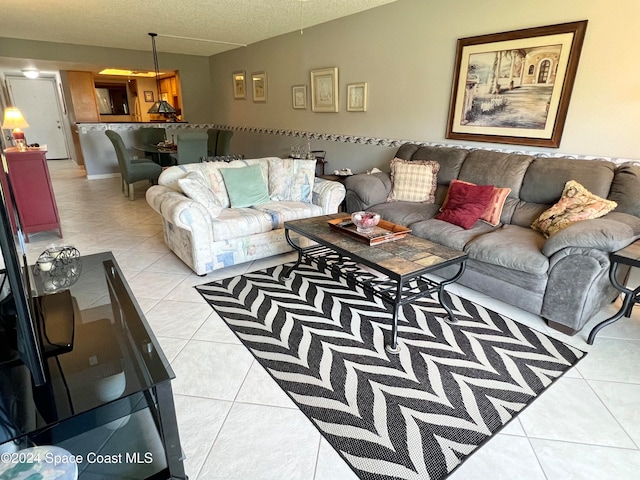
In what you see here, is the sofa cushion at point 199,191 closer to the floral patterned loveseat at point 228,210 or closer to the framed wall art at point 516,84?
the floral patterned loveseat at point 228,210

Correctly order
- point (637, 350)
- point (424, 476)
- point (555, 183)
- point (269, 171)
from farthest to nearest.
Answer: point (269, 171), point (555, 183), point (637, 350), point (424, 476)

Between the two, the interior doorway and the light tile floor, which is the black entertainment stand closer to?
the light tile floor

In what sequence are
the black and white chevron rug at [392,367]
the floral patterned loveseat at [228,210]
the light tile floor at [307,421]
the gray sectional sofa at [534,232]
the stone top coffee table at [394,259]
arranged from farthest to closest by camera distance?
the floral patterned loveseat at [228,210]
the gray sectional sofa at [534,232]
the stone top coffee table at [394,259]
the black and white chevron rug at [392,367]
the light tile floor at [307,421]

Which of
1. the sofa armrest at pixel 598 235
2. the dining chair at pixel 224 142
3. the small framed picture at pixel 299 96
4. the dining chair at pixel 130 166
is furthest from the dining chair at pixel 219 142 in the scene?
the sofa armrest at pixel 598 235

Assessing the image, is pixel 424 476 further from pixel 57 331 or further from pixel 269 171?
pixel 269 171

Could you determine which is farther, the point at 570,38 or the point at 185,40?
the point at 185,40

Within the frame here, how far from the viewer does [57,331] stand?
154cm

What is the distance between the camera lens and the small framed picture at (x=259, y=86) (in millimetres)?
6201

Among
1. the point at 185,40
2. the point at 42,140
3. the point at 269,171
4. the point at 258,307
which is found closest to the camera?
the point at 258,307

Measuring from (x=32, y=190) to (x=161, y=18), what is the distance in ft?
8.61

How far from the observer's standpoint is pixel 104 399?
116cm

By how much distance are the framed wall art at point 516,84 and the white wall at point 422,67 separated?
0.25ft

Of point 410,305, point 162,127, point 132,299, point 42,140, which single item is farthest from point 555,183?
point 42,140

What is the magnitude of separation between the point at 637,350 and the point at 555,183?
4.16 ft
